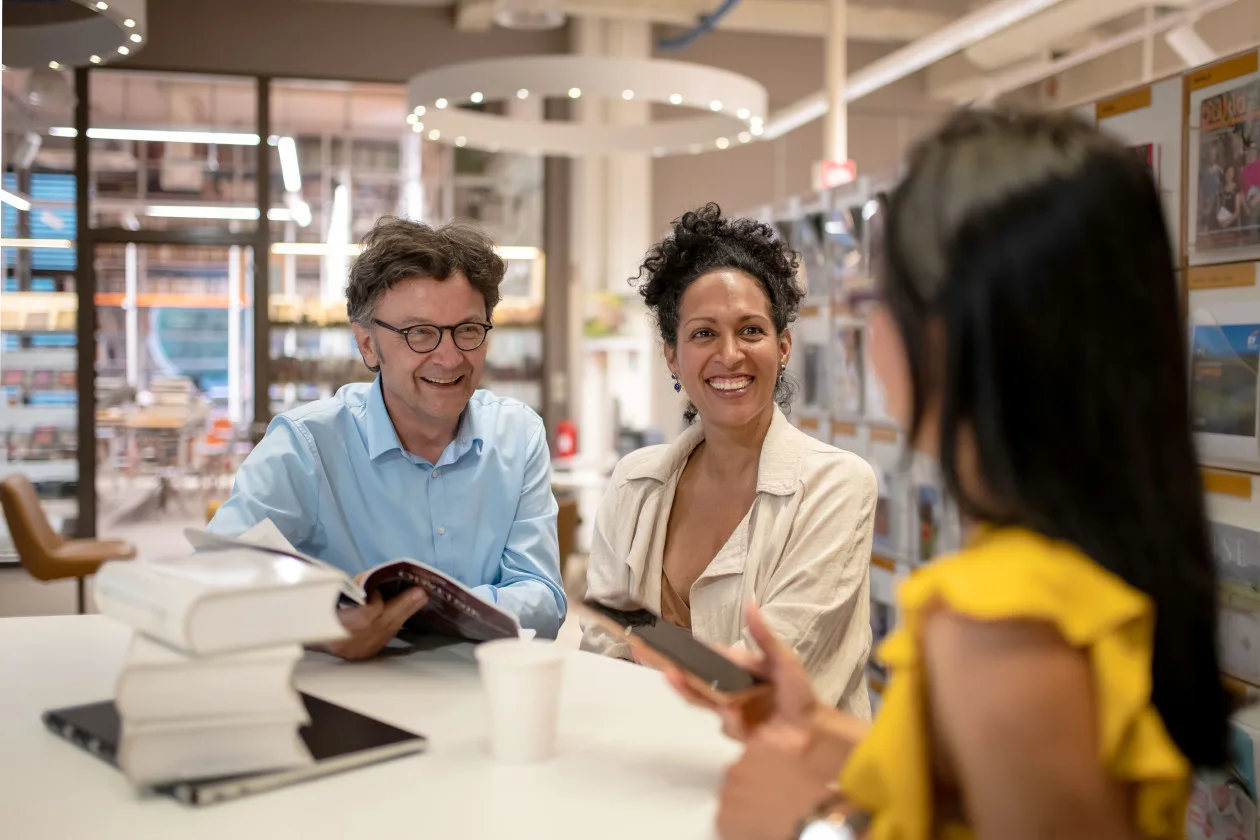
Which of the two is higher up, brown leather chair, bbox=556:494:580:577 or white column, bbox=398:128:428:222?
white column, bbox=398:128:428:222

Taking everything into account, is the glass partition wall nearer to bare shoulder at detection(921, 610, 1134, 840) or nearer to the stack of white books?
the stack of white books

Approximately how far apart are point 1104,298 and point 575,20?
323 inches

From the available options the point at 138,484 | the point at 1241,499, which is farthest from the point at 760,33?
the point at 1241,499

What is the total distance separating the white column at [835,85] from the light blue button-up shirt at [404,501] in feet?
12.6

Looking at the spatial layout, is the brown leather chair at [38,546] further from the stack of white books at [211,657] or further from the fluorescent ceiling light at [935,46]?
the stack of white books at [211,657]

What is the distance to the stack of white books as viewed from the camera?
3.60ft

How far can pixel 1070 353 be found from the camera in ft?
2.60

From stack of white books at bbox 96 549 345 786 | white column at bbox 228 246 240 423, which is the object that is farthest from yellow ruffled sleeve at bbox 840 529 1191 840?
white column at bbox 228 246 240 423

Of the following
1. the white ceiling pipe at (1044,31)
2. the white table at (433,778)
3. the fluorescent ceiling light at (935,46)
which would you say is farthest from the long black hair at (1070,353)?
the white ceiling pipe at (1044,31)

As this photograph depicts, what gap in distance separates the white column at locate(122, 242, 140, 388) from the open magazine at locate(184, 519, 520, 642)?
23.4 feet

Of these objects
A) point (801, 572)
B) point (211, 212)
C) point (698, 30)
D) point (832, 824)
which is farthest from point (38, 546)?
point (832, 824)

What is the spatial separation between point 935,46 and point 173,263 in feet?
18.4

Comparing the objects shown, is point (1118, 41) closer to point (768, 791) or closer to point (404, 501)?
point (404, 501)

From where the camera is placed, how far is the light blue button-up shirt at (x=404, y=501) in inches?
88.7
